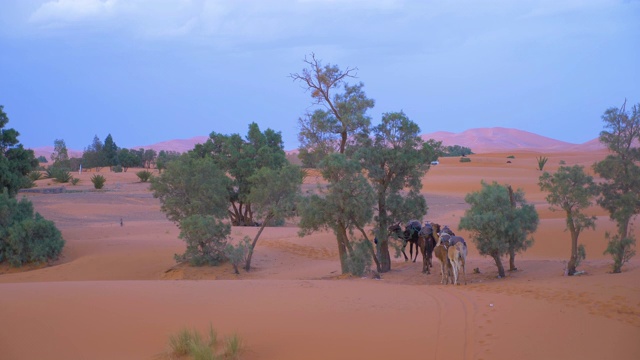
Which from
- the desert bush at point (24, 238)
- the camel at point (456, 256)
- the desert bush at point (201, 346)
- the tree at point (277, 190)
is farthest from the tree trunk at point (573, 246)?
the desert bush at point (24, 238)

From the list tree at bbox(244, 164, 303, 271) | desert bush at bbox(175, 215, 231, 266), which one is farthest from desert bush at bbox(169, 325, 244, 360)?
tree at bbox(244, 164, 303, 271)

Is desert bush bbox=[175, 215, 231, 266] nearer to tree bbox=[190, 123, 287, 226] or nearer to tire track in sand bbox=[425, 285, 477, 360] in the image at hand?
tree bbox=[190, 123, 287, 226]

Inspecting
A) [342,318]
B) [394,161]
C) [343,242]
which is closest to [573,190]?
[394,161]

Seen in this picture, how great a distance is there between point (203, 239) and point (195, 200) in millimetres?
1652

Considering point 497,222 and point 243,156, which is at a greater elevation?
point 243,156

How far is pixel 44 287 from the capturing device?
12.2m

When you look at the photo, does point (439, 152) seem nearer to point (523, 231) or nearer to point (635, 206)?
point (523, 231)

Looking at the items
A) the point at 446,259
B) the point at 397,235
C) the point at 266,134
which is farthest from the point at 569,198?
the point at 266,134

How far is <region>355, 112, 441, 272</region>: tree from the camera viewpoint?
16.9m

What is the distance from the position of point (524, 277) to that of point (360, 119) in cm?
652

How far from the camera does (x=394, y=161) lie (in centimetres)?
1694

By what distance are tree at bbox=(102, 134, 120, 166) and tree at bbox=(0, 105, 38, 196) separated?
5346cm

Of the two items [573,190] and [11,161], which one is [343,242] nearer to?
[573,190]

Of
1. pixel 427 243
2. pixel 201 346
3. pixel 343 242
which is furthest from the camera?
pixel 427 243
